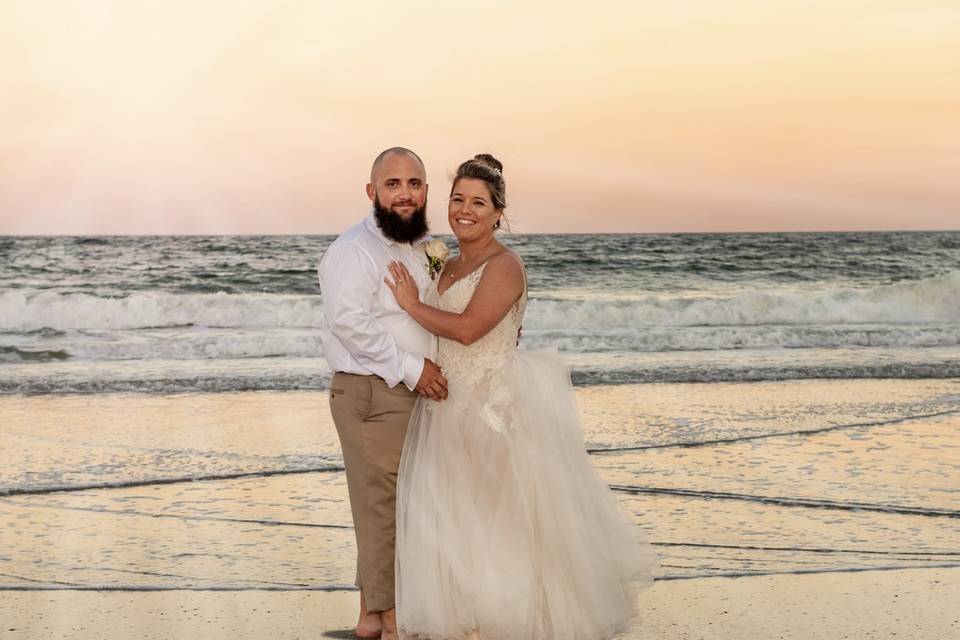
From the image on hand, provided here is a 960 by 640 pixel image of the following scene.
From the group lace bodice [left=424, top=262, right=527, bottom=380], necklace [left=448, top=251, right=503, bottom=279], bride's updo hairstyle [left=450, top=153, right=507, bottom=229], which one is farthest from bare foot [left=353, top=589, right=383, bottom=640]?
bride's updo hairstyle [left=450, top=153, right=507, bottom=229]

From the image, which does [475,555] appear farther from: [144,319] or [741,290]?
[741,290]

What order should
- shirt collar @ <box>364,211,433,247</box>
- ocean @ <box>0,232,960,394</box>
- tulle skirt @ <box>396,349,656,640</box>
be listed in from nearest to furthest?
tulle skirt @ <box>396,349,656,640</box>, shirt collar @ <box>364,211,433,247</box>, ocean @ <box>0,232,960,394</box>

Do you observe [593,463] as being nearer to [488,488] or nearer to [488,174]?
[488,488]

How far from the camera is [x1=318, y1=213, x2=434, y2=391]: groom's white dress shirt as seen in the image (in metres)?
Result: 4.00

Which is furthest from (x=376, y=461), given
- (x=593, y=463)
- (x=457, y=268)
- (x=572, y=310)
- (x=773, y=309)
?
(x=773, y=309)

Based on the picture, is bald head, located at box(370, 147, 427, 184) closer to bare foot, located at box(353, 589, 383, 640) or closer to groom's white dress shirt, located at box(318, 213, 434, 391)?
groom's white dress shirt, located at box(318, 213, 434, 391)

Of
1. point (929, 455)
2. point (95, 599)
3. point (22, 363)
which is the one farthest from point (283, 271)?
point (95, 599)

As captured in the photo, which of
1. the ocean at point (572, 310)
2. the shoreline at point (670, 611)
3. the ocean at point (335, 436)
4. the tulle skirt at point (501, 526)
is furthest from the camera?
the ocean at point (572, 310)

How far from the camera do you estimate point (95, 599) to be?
4.66 meters

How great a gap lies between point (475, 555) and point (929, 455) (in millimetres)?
5157

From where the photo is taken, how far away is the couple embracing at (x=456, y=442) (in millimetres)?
3945

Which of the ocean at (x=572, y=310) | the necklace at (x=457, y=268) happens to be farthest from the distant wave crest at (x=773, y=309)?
the necklace at (x=457, y=268)

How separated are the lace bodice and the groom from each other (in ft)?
0.25

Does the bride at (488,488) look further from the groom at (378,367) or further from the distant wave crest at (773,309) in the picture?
the distant wave crest at (773,309)
